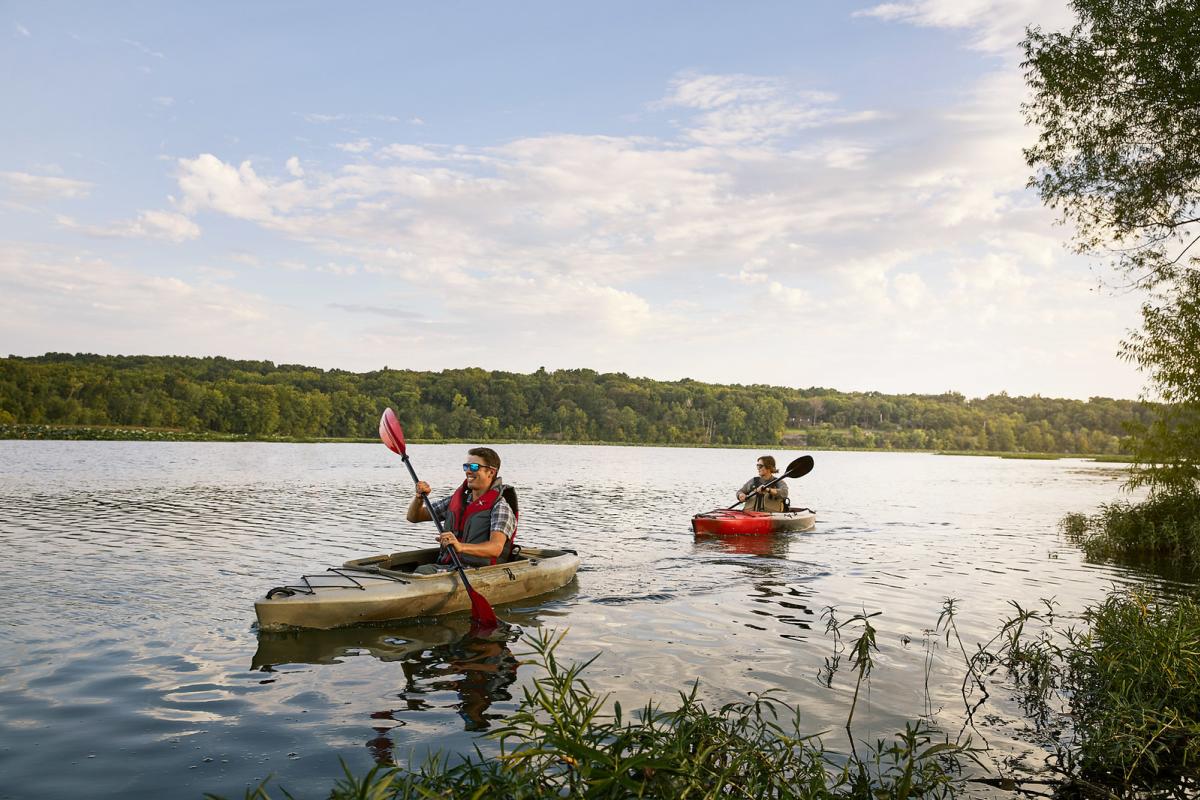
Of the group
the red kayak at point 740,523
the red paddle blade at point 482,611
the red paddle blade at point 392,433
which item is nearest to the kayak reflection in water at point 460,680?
the red paddle blade at point 482,611

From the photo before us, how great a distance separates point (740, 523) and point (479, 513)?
7.31m

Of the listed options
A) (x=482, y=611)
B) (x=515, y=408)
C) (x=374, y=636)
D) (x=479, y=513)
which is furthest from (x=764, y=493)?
(x=515, y=408)

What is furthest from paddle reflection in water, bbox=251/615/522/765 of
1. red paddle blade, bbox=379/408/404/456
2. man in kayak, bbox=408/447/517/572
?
red paddle blade, bbox=379/408/404/456

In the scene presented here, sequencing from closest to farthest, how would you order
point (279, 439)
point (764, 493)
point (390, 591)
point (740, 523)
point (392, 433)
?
point (390, 591) → point (392, 433) → point (740, 523) → point (764, 493) → point (279, 439)

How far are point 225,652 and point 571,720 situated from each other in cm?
524

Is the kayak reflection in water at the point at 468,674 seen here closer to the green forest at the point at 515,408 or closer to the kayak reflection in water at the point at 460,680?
the kayak reflection in water at the point at 460,680

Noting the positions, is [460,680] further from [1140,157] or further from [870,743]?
[1140,157]

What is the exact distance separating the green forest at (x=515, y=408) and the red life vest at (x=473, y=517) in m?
69.6

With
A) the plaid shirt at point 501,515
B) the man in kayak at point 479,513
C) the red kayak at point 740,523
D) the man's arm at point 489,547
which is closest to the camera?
the man's arm at point 489,547

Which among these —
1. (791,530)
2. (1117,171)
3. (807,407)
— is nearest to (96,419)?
(791,530)

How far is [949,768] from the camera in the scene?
192 inches

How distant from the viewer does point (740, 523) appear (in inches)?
610

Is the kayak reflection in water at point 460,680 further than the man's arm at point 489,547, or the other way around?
the man's arm at point 489,547

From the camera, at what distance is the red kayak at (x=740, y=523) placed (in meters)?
15.4
